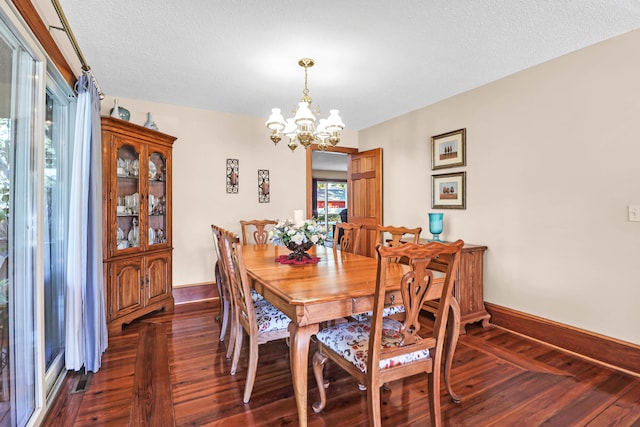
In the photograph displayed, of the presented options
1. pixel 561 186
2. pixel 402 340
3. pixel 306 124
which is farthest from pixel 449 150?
pixel 402 340

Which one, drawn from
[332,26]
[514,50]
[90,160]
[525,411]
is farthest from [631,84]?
[90,160]

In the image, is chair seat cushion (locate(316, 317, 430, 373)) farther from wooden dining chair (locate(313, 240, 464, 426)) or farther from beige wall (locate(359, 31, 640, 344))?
beige wall (locate(359, 31, 640, 344))

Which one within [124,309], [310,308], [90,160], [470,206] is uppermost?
[90,160]

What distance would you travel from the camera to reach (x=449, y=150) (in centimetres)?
365

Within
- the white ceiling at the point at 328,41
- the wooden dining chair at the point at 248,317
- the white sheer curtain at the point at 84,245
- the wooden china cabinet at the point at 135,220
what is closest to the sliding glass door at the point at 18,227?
the white sheer curtain at the point at 84,245

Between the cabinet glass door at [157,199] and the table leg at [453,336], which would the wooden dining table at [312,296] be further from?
the cabinet glass door at [157,199]

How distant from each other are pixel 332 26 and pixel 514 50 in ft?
4.87

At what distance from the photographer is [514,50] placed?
257 cm

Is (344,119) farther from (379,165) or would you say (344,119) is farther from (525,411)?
(525,411)

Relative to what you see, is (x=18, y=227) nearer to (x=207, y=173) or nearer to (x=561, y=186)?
(x=207, y=173)

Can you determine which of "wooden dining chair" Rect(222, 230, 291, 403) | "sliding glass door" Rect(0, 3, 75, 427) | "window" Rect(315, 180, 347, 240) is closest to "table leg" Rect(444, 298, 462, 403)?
"wooden dining chair" Rect(222, 230, 291, 403)

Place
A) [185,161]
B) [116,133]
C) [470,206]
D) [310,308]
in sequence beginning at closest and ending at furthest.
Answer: [310,308] → [116,133] → [470,206] → [185,161]

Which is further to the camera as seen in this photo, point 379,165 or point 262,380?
point 379,165

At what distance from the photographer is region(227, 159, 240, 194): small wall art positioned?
4.23m
